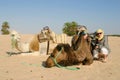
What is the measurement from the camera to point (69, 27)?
42719 mm

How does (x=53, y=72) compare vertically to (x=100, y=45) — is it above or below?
below

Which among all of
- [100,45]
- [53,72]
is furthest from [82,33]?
[53,72]

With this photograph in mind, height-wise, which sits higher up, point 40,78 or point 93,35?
point 93,35

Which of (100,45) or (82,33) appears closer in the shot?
(82,33)

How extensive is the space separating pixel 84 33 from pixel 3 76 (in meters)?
3.29

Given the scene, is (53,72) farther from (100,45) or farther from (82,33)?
(100,45)

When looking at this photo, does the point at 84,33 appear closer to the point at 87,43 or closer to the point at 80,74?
the point at 87,43

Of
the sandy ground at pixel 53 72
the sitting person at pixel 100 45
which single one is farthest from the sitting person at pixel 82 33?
the sandy ground at pixel 53 72

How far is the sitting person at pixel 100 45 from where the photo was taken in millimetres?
10562

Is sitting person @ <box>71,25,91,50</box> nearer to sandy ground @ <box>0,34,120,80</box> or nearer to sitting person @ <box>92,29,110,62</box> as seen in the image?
sitting person @ <box>92,29,110,62</box>

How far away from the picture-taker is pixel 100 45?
1067 centimetres

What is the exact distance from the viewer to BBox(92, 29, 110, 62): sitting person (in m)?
10.6

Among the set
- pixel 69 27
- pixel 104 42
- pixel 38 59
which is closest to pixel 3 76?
pixel 38 59

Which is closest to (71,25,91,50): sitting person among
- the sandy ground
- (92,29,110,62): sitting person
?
(92,29,110,62): sitting person
